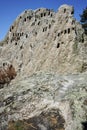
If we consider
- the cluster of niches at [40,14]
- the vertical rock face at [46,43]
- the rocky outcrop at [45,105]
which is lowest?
the rocky outcrop at [45,105]

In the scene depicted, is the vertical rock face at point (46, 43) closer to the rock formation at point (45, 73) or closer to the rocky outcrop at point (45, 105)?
the rock formation at point (45, 73)

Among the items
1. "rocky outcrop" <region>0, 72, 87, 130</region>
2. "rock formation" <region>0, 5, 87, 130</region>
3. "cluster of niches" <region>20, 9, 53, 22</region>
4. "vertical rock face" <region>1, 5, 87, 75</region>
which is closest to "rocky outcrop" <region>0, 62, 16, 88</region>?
"rock formation" <region>0, 5, 87, 130</region>

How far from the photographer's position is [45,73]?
14.5 m

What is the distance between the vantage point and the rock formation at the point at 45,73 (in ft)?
36.2

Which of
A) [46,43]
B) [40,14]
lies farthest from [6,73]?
[40,14]

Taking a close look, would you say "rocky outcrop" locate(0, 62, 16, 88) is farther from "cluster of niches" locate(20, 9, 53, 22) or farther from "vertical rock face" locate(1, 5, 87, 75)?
"cluster of niches" locate(20, 9, 53, 22)

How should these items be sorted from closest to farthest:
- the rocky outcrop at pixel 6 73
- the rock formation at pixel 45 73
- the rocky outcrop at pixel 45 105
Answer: the rocky outcrop at pixel 45 105 < the rock formation at pixel 45 73 < the rocky outcrop at pixel 6 73

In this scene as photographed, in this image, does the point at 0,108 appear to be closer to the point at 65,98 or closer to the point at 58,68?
the point at 65,98

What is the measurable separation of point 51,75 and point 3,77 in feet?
94.7

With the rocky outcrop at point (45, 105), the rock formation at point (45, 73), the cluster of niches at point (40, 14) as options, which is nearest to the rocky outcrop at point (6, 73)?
the rock formation at point (45, 73)

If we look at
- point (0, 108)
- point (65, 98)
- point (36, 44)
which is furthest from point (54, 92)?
point (36, 44)

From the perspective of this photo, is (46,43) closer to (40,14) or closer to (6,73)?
(6,73)

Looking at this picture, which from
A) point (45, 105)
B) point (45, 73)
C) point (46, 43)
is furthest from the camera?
point (46, 43)

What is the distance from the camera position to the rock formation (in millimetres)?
11039
